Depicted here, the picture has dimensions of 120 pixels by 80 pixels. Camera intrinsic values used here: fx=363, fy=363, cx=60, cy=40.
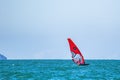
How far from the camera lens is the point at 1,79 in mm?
47719

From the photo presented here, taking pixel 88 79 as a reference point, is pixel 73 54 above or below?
above

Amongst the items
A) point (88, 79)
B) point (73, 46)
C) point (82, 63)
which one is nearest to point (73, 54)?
point (73, 46)

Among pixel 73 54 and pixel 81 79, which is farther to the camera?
pixel 73 54

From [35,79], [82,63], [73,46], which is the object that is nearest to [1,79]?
[35,79]

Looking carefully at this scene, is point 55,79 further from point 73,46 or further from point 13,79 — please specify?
point 73,46

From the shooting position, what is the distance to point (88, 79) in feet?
163

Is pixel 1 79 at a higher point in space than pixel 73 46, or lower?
lower

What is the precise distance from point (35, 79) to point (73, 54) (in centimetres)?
2268

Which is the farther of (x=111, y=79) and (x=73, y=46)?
(x=73, y=46)

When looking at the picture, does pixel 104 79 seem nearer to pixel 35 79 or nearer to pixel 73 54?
pixel 35 79

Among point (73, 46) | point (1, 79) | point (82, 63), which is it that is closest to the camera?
point (1, 79)

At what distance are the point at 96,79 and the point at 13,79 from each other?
11.3 metres

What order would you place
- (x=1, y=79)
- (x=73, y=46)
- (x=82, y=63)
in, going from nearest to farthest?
(x=1, y=79) < (x=73, y=46) < (x=82, y=63)

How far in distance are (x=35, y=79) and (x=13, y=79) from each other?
295 centimetres
